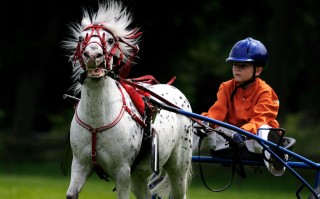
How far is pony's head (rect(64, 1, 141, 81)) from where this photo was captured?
7.11m

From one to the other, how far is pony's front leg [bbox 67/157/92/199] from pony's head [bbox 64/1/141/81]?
80 centimetres

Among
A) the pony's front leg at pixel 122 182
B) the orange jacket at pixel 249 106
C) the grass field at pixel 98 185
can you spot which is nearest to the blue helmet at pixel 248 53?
the orange jacket at pixel 249 106

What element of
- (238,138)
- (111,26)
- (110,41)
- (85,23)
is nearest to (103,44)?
(110,41)

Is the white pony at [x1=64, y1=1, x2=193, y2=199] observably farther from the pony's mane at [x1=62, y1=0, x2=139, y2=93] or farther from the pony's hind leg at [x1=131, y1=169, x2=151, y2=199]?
the pony's hind leg at [x1=131, y1=169, x2=151, y2=199]

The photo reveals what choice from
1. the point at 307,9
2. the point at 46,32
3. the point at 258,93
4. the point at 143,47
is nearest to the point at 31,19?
the point at 46,32

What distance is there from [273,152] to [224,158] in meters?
0.80

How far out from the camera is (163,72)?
27859mm

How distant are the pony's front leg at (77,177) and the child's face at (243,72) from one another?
2.12 meters

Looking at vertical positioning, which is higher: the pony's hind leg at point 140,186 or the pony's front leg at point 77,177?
the pony's front leg at point 77,177

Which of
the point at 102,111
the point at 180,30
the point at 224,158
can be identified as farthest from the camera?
the point at 180,30

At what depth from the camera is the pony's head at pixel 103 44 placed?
711 centimetres

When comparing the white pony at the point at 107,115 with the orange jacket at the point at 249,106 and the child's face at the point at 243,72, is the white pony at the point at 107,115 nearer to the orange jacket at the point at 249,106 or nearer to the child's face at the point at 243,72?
the orange jacket at the point at 249,106

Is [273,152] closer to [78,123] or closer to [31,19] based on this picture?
[78,123]

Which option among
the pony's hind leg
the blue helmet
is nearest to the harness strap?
the pony's hind leg
